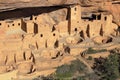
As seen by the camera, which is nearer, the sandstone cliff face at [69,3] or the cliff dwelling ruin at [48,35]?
the cliff dwelling ruin at [48,35]

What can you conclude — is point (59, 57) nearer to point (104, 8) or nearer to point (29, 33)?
point (29, 33)

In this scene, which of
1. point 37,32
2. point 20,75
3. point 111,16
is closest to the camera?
point 20,75

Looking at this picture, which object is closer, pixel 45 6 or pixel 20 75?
pixel 20 75

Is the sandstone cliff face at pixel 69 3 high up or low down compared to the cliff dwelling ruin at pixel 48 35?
up

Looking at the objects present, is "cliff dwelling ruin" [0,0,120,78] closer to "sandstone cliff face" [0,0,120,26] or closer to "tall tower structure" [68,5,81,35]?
"tall tower structure" [68,5,81,35]

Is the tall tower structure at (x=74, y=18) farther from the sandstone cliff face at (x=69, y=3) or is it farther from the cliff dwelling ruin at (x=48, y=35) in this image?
the sandstone cliff face at (x=69, y=3)

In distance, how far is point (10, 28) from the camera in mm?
22094

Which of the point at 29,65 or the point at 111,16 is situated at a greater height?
the point at 111,16

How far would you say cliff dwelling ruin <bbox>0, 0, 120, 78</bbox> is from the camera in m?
21.4

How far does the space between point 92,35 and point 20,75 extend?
14.3 feet

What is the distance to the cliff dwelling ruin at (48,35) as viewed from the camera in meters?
21.4

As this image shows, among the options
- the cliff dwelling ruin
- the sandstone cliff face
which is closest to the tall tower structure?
the cliff dwelling ruin

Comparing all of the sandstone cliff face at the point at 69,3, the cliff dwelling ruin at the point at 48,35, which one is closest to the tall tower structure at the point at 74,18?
the cliff dwelling ruin at the point at 48,35

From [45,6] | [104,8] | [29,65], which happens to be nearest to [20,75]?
[29,65]
